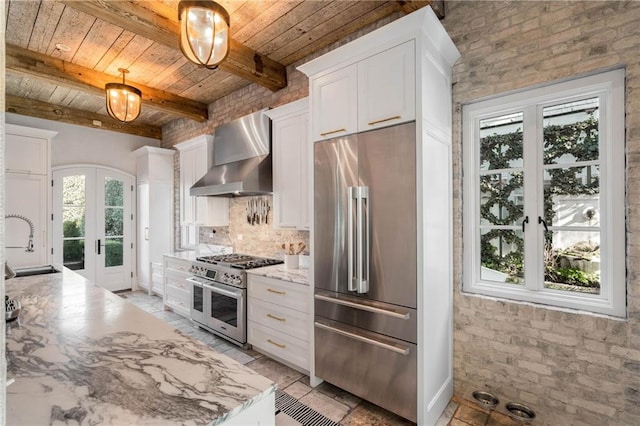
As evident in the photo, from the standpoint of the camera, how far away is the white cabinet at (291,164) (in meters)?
3.23

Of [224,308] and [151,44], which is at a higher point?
[151,44]

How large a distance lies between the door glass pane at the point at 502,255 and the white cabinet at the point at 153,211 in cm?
519

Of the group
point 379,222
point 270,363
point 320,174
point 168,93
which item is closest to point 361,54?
point 320,174

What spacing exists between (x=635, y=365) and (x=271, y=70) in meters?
4.05

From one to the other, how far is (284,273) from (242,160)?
1.66 m

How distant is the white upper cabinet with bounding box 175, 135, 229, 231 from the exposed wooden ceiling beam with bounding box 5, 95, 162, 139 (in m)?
1.61

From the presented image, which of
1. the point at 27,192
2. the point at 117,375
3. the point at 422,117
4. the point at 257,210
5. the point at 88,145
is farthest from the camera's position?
the point at 88,145

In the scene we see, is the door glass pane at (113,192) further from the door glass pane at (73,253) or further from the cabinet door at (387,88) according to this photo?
the cabinet door at (387,88)

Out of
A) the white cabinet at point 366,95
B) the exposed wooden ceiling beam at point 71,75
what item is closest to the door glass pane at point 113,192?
the exposed wooden ceiling beam at point 71,75

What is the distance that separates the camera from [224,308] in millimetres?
3568

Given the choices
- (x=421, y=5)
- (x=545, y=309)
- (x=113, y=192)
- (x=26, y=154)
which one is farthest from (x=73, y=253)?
(x=545, y=309)

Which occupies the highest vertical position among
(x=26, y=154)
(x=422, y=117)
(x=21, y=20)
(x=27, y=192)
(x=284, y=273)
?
(x=21, y=20)

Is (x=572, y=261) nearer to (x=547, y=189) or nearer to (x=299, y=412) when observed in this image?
(x=547, y=189)

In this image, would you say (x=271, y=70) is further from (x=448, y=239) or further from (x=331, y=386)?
(x=331, y=386)
